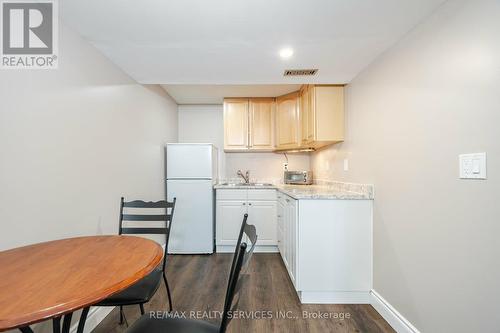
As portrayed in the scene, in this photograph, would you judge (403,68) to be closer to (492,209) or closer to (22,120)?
(492,209)

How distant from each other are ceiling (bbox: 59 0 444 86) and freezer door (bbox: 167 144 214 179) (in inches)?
45.7

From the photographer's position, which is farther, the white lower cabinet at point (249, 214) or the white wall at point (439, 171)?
the white lower cabinet at point (249, 214)

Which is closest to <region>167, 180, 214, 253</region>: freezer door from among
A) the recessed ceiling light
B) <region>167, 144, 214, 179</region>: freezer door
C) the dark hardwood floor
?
<region>167, 144, 214, 179</region>: freezer door

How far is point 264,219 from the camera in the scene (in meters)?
3.21

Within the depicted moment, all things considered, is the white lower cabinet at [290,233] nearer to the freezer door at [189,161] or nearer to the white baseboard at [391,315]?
the white baseboard at [391,315]

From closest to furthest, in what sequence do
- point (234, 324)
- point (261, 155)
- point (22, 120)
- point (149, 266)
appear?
point (149, 266)
point (22, 120)
point (234, 324)
point (261, 155)

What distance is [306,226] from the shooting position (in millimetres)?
2051

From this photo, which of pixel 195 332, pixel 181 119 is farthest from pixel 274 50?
pixel 181 119

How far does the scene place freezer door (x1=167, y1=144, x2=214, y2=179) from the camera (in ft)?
10.4

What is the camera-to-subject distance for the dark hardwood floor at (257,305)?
5.69 ft

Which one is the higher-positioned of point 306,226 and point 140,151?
point 140,151

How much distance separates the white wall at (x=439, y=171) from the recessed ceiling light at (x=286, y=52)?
77cm

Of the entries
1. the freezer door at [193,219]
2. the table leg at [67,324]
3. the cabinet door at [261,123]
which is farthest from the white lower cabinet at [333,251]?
the cabinet door at [261,123]

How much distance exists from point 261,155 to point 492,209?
3058mm
